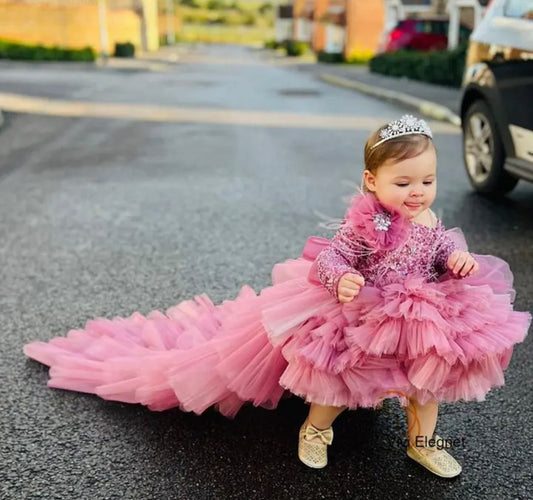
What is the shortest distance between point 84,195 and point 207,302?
3.84 m

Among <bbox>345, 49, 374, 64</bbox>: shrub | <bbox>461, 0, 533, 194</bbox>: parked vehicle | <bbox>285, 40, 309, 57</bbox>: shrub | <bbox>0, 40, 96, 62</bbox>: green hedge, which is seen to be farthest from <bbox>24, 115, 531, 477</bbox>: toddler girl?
<bbox>285, 40, 309, 57</bbox>: shrub

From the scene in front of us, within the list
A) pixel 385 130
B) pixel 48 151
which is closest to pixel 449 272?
pixel 385 130

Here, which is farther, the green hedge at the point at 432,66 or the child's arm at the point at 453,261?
the green hedge at the point at 432,66

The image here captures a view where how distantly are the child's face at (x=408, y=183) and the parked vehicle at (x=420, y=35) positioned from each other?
25.4m

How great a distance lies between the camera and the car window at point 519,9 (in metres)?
5.67

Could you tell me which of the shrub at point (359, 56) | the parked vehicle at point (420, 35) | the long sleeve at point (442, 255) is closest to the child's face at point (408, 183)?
the long sleeve at point (442, 255)

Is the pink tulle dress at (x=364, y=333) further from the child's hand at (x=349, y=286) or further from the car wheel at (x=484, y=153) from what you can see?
the car wheel at (x=484, y=153)

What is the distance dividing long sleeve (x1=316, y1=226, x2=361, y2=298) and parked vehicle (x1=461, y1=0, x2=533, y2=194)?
352 cm

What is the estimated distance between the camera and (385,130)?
2.36 m

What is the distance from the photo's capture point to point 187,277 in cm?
450

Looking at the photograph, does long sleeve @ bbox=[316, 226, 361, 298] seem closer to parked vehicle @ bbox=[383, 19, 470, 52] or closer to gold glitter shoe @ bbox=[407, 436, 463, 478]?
gold glitter shoe @ bbox=[407, 436, 463, 478]

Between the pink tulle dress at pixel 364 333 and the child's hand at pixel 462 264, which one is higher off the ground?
the child's hand at pixel 462 264

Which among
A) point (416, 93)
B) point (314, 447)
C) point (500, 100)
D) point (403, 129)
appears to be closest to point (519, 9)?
point (500, 100)

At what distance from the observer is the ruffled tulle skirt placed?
223cm
